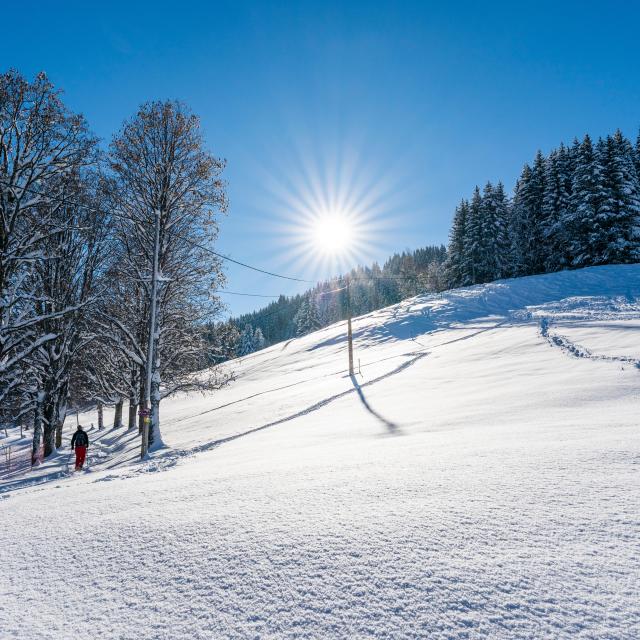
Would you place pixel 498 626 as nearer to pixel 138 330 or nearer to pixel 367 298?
pixel 138 330

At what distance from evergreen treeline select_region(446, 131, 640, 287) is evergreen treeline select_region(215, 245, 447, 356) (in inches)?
336

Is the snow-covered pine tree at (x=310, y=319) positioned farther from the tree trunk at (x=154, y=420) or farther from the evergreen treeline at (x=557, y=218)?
the tree trunk at (x=154, y=420)

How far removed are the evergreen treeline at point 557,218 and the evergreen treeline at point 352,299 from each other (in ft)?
28.0

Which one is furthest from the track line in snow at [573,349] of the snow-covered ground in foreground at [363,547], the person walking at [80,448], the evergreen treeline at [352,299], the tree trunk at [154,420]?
the evergreen treeline at [352,299]

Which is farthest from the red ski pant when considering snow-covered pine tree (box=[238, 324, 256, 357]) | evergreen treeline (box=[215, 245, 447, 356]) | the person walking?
snow-covered pine tree (box=[238, 324, 256, 357])

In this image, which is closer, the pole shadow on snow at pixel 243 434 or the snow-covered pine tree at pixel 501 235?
the pole shadow on snow at pixel 243 434

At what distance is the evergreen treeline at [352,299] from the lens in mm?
77562

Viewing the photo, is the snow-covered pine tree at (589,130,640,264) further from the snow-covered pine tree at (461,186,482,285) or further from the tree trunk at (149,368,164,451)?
the tree trunk at (149,368,164,451)

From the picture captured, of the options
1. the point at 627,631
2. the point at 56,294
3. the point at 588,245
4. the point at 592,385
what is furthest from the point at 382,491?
the point at 588,245

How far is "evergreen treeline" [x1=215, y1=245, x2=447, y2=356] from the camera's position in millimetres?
77562

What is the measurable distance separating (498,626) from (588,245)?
4988 centimetres

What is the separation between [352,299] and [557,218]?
62.8 m

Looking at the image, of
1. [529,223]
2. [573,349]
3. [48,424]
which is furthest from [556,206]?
[48,424]

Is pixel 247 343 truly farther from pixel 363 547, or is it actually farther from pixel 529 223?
pixel 363 547
